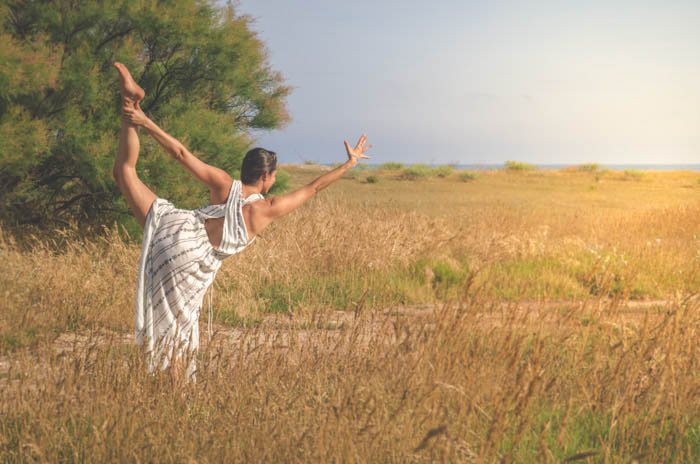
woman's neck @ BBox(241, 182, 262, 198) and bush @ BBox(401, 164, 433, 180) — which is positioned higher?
bush @ BBox(401, 164, 433, 180)

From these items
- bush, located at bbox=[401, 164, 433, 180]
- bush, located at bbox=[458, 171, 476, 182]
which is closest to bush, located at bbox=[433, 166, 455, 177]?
bush, located at bbox=[401, 164, 433, 180]

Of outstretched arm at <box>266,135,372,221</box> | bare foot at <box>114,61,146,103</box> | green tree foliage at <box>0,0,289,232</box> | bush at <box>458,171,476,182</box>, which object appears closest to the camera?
bare foot at <box>114,61,146,103</box>

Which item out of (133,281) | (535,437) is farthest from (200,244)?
(133,281)

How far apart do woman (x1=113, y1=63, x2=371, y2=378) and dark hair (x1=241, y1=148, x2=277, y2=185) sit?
5.0 inches

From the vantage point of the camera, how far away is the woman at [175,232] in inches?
172

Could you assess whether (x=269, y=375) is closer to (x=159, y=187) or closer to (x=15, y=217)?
(x=159, y=187)

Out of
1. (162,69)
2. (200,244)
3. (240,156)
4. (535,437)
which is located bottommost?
A: (535,437)

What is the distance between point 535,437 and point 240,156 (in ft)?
28.7

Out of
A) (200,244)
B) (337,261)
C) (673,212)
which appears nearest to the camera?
(200,244)

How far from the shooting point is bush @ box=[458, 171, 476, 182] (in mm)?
36969

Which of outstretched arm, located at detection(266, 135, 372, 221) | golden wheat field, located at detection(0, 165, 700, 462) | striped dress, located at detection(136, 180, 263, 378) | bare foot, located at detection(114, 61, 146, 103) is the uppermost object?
bare foot, located at detection(114, 61, 146, 103)

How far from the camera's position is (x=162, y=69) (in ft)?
38.4

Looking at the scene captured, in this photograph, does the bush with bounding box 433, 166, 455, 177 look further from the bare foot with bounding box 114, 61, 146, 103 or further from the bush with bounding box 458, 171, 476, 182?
the bare foot with bounding box 114, 61, 146, 103

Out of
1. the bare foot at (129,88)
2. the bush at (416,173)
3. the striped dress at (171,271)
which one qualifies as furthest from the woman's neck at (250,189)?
the bush at (416,173)
